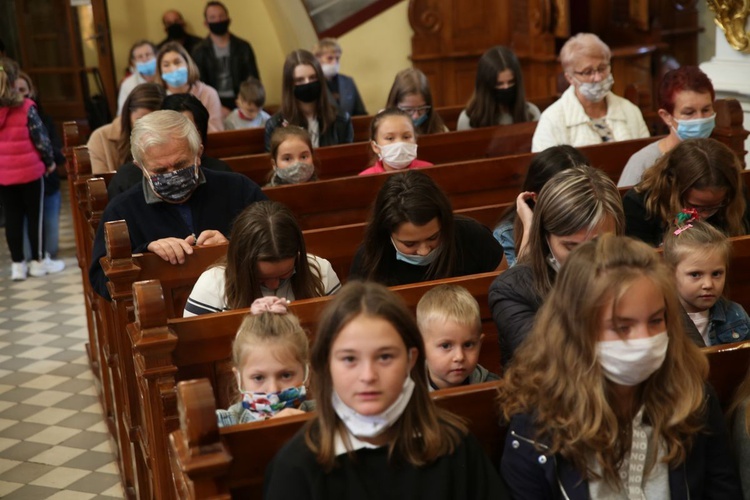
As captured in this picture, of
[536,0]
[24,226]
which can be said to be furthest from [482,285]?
[536,0]

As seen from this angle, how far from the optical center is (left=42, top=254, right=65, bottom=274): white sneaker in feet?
26.4

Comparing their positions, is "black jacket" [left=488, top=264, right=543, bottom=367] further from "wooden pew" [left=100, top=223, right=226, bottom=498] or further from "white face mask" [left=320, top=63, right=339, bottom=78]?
"white face mask" [left=320, top=63, right=339, bottom=78]

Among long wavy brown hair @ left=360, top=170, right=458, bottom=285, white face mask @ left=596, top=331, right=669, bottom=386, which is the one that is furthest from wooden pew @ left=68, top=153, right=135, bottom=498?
white face mask @ left=596, top=331, right=669, bottom=386

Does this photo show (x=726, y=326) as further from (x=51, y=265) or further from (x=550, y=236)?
(x=51, y=265)

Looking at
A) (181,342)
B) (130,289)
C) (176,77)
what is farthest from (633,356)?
(176,77)

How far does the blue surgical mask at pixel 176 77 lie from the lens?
654 centimetres

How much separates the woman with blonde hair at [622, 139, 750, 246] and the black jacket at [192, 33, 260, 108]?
6226mm

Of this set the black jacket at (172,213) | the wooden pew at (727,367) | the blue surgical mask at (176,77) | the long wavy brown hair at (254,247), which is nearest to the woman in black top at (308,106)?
the blue surgical mask at (176,77)

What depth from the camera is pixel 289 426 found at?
2.41 metres

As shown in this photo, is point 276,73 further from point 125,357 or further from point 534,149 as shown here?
point 125,357

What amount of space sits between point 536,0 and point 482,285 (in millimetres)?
6129

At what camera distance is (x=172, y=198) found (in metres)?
3.96

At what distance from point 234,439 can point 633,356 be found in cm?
91

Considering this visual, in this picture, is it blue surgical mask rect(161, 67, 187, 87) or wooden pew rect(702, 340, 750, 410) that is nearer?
wooden pew rect(702, 340, 750, 410)
